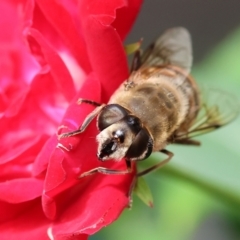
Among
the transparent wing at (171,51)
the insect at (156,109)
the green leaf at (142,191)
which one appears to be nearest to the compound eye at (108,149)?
the insect at (156,109)

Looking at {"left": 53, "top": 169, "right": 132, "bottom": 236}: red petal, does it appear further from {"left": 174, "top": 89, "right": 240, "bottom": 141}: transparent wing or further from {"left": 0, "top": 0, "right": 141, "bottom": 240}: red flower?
{"left": 174, "top": 89, "right": 240, "bottom": 141}: transparent wing

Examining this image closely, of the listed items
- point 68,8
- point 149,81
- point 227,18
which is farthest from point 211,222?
point 68,8

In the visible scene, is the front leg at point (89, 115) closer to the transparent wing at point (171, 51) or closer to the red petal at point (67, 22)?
the red petal at point (67, 22)

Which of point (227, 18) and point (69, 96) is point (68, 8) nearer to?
point (69, 96)

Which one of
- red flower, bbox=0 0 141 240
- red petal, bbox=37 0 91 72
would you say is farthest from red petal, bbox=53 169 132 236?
red petal, bbox=37 0 91 72

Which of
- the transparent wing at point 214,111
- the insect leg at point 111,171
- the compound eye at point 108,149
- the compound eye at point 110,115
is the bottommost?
the transparent wing at point 214,111

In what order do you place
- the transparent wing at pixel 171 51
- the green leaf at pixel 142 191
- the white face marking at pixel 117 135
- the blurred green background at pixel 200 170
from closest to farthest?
the white face marking at pixel 117 135 → the green leaf at pixel 142 191 → the transparent wing at pixel 171 51 → the blurred green background at pixel 200 170

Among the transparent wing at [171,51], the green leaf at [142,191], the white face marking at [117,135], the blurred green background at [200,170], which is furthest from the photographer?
the blurred green background at [200,170]
